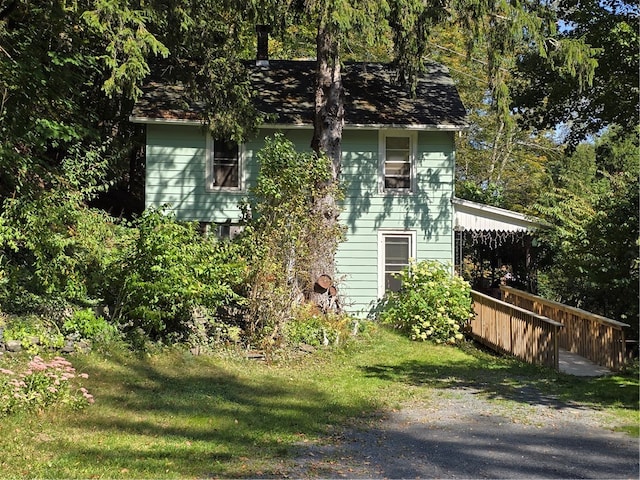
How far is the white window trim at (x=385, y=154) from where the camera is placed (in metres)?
18.4

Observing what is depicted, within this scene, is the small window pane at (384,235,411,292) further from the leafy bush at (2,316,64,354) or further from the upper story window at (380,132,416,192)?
the leafy bush at (2,316,64,354)

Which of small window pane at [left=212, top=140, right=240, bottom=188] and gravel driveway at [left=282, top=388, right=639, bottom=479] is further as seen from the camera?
small window pane at [left=212, top=140, right=240, bottom=188]

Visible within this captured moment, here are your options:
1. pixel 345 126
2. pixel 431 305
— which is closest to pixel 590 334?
pixel 431 305

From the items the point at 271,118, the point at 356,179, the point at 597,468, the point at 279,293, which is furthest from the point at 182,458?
the point at 356,179

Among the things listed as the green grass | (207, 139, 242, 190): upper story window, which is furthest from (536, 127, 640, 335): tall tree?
(207, 139, 242, 190): upper story window

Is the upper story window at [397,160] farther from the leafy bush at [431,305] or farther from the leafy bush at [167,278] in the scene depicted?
the leafy bush at [167,278]

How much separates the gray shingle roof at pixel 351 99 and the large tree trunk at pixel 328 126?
1210 millimetres

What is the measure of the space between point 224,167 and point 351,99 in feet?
13.2

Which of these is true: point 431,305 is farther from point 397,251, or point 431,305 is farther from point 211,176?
point 211,176

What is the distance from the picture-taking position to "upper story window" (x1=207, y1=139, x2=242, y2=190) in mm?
18234

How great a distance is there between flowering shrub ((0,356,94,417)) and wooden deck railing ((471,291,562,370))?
7.72 meters

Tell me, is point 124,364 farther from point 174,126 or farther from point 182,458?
point 174,126

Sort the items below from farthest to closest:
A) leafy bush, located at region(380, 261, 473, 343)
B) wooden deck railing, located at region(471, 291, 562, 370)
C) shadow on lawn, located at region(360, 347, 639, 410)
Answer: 1. leafy bush, located at region(380, 261, 473, 343)
2. wooden deck railing, located at region(471, 291, 562, 370)
3. shadow on lawn, located at region(360, 347, 639, 410)

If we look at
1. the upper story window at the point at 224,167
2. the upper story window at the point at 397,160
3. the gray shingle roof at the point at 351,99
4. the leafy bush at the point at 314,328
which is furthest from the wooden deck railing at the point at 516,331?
the upper story window at the point at 224,167
